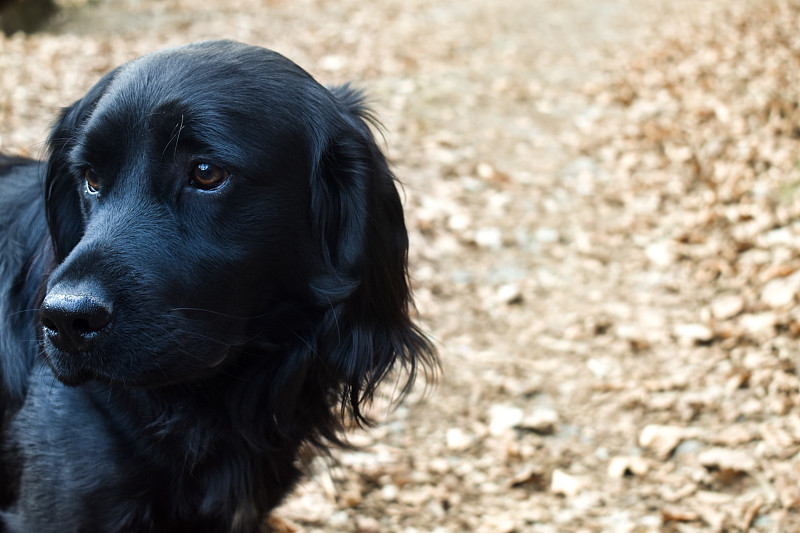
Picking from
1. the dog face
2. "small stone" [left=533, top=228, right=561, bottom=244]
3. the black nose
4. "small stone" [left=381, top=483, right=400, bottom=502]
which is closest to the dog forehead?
the dog face

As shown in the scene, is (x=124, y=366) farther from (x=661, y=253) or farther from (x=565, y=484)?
(x=661, y=253)

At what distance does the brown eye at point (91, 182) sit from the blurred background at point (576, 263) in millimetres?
408

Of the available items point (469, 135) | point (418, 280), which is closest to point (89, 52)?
point (469, 135)

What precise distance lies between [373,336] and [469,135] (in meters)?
4.85

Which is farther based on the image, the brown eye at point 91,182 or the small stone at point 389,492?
the small stone at point 389,492

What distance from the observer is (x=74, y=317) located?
1.96 meters

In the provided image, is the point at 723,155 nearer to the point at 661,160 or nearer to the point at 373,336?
the point at 661,160

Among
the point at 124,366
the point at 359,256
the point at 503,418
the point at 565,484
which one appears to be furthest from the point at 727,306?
the point at 124,366

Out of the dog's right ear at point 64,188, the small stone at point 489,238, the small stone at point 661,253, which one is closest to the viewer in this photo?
the dog's right ear at point 64,188

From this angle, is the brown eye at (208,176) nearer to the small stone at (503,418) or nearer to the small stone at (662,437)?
the small stone at (503,418)

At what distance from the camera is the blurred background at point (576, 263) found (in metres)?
3.38

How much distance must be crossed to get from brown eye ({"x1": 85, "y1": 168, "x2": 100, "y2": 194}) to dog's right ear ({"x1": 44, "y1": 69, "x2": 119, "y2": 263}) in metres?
0.18

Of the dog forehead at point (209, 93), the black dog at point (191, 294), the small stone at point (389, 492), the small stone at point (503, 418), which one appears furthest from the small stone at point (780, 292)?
the dog forehead at point (209, 93)

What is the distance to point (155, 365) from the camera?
2.11 metres
